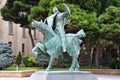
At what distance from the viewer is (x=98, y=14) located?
107 feet

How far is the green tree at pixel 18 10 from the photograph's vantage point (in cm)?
3634

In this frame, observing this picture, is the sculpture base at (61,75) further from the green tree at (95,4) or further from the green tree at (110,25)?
the green tree at (95,4)

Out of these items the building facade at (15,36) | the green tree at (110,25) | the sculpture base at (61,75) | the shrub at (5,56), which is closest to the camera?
the sculpture base at (61,75)

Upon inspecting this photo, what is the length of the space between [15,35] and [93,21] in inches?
871

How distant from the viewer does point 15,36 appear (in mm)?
49875

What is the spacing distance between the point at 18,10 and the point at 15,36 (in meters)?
12.9

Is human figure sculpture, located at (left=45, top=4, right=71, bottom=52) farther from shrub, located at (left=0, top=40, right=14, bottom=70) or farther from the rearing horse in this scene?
shrub, located at (left=0, top=40, right=14, bottom=70)

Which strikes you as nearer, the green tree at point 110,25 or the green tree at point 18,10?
the green tree at point 110,25

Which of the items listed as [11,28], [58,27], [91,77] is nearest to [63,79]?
[91,77]

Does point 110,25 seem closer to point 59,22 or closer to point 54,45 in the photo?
point 59,22

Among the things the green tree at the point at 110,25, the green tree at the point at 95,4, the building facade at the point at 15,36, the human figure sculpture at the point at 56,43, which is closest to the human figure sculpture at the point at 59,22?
the human figure sculpture at the point at 56,43

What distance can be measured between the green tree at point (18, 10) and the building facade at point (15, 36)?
7660 millimetres

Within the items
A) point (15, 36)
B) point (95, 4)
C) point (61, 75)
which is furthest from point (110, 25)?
point (15, 36)

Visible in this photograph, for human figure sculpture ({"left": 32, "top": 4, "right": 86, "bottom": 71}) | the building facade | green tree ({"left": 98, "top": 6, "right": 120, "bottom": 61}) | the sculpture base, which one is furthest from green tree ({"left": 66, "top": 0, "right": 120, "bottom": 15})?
the building facade
